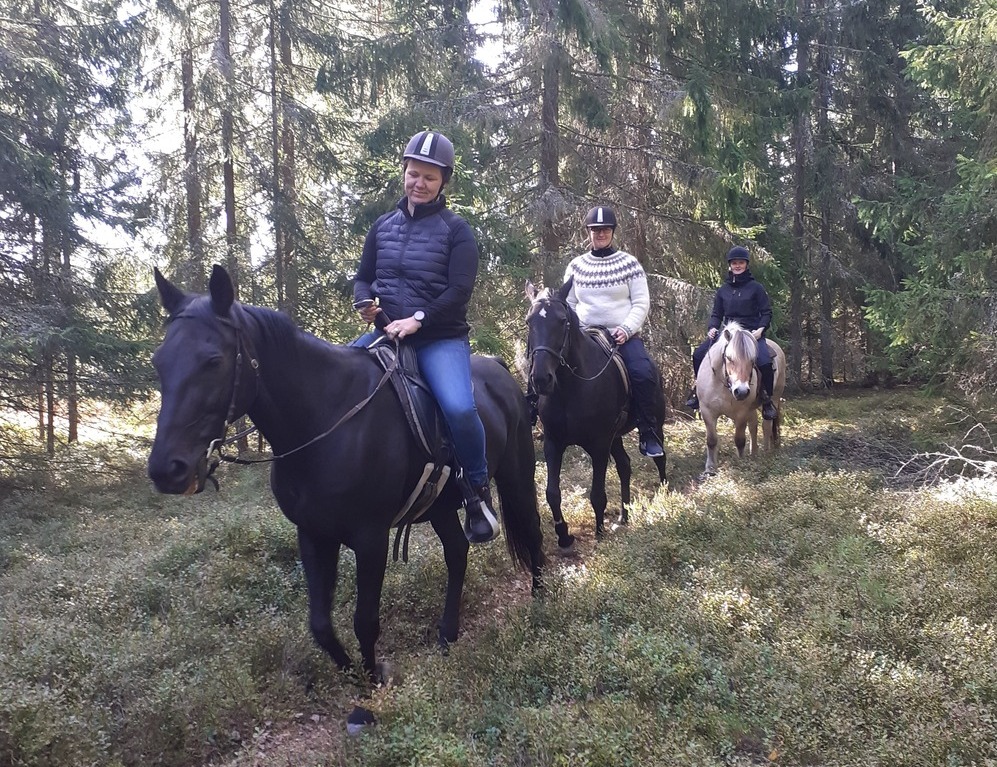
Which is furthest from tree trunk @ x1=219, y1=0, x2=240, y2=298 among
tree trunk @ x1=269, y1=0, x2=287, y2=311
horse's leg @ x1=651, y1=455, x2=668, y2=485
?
horse's leg @ x1=651, y1=455, x2=668, y2=485

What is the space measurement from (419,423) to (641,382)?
4.00 meters

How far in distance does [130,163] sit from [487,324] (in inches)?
323

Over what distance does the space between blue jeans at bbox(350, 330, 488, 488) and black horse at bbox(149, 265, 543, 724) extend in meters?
0.26

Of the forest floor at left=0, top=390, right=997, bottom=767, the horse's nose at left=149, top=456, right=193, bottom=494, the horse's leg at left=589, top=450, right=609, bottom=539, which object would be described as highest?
the horse's nose at left=149, top=456, right=193, bottom=494

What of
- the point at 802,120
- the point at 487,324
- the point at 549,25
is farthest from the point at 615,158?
the point at 802,120

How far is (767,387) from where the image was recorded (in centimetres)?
976

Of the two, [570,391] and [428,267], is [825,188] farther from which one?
[428,267]

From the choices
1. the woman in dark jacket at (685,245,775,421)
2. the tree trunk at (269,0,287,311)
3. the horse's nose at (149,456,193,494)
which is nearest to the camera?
the horse's nose at (149,456,193,494)

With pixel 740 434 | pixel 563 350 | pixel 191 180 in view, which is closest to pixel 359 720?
pixel 563 350

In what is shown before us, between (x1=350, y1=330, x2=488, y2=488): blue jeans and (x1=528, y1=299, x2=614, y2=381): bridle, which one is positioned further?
(x1=528, y1=299, x2=614, y2=381): bridle

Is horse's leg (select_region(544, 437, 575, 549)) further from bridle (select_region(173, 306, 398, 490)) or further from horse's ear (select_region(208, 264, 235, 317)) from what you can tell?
horse's ear (select_region(208, 264, 235, 317))

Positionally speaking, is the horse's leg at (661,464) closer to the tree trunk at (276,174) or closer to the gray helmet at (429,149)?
the gray helmet at (429,149)

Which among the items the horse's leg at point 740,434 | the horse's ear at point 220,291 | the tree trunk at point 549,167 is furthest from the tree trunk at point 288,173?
the horse's ear at point 220,291

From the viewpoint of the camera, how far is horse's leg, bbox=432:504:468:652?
480 centimetres
